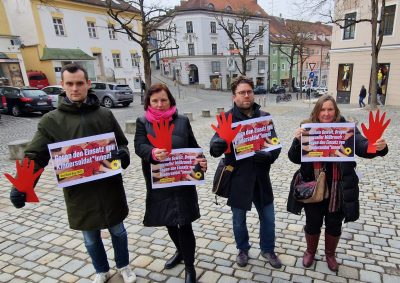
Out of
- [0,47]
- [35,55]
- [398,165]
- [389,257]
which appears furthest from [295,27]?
[389,257]

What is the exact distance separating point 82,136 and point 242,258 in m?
2.20

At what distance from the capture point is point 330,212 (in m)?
2.90

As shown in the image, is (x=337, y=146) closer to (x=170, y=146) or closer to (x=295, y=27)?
(x=170, y=146)

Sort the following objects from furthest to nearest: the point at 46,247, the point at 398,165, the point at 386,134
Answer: the point at 386,134, the point at 398,165, the point at 46,247

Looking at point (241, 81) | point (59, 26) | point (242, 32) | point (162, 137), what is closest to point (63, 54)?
point (59, 26)

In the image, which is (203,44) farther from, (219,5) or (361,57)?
(361,57)

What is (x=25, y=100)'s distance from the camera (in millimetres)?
15852

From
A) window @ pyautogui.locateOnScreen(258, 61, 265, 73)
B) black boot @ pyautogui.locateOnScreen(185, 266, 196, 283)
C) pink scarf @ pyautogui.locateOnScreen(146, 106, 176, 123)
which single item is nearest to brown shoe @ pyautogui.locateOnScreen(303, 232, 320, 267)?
black boot @ pyautogui.locateOnScreen(185, 266, 196, 283)

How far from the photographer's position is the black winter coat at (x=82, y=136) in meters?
2.57

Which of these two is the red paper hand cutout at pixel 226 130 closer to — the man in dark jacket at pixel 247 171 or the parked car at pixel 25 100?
the man in dark jacket at pixel 247 171

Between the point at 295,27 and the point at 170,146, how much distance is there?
4266 cm

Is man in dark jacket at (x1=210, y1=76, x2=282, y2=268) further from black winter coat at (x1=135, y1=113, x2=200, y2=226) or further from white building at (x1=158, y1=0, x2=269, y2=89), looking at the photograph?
white building at (x1=158, y1=0, x2=269, y2=89)

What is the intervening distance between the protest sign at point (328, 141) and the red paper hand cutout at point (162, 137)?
1.32 meters

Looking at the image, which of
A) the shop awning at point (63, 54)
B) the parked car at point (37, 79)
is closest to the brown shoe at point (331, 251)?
the parked car at point (37, 79)
